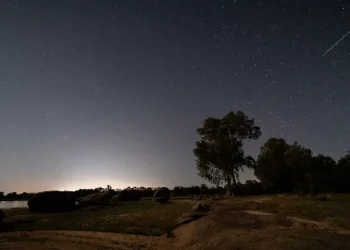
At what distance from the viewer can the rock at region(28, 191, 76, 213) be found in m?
31.8

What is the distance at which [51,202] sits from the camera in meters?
32.4

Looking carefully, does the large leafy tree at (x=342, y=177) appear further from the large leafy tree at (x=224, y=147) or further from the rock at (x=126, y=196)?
the rock at (x=126, y=196)

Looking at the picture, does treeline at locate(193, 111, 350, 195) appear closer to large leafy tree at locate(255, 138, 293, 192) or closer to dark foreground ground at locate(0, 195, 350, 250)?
large leafy tree at locate(255, 138, 293, 192)

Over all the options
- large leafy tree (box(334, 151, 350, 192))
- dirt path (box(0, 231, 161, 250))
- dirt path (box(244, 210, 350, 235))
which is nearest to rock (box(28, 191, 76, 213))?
dirt path (box(0, 231, 161, 250))

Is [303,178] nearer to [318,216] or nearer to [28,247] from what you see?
[318,216]

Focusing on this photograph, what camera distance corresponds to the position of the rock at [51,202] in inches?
1251

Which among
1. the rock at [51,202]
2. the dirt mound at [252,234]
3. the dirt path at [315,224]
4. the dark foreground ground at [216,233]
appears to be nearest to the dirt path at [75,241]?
the dark foreground ground at [216,233]

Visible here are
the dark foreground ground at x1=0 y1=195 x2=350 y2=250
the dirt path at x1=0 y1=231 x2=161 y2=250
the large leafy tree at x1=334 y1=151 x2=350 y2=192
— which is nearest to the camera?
the dark foreground ground at x1=0 y1=195 x2=350 y2=250

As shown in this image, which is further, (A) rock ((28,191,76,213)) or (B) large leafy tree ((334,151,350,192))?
(B) large leafy tree ((334,151,350,192))

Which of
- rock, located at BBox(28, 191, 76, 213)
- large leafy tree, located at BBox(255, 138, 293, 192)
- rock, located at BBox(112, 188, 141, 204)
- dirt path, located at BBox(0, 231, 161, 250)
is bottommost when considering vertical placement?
dirt path, located at BBox(0, 231, 161, 250)

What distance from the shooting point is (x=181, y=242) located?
14.1 m

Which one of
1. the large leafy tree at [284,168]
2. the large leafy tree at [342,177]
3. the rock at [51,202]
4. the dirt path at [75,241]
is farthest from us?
the large leafy tree at [284,168]

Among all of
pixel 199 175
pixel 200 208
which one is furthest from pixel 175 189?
pixel 200 208

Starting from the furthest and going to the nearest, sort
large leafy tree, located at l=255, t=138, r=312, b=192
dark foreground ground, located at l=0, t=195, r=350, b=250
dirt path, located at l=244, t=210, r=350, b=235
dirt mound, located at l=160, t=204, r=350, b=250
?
large leafy tree, located at l=255, t=138, r=312, b=192 < dirt path, located at l=244, t=210, r=350, b=235 < dark foreground ground, located at l=0, t=195, r=350, b=250 < dirt mound, located at l=160, t=204, r=350, b=250
